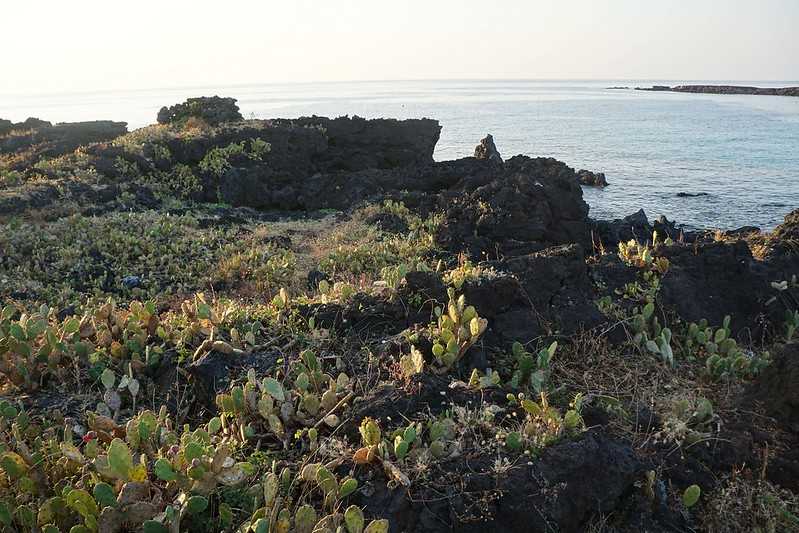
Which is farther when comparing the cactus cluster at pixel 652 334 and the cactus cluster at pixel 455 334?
the cactus cluster at pixel 652 334

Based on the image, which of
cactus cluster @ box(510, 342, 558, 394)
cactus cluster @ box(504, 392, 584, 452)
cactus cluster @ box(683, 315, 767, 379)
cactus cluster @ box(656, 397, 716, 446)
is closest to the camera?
cactus cluster @ box(504, 392, 584, 452)

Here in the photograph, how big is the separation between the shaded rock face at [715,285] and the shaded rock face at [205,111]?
1034 inches

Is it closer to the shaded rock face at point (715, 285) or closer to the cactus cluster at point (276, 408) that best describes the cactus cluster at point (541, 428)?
the cactus cluster at point (276, 408)

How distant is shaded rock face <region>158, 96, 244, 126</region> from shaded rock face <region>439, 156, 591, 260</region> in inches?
666

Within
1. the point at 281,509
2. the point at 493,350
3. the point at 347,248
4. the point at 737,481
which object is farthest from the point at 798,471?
the point at 347,248

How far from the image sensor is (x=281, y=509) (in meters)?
4.24

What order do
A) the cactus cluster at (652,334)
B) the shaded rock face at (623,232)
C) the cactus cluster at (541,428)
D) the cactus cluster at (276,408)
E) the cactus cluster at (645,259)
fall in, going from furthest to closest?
the shaded rock face at (623,232) → the cactus cluster at (645,259) → the cactus cluster at (652,334) → the cactus cluster at (276,408) → the cactus cluster at (541,428)

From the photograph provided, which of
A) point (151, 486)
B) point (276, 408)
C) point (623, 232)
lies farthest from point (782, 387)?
point (623, 232)

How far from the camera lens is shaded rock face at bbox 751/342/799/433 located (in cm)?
594

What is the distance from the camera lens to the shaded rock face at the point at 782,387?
19.5 feet

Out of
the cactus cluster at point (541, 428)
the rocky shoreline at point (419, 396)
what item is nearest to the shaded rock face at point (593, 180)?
the rocky shoreline at point (419, 396)

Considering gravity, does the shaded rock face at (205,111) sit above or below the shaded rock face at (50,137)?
above

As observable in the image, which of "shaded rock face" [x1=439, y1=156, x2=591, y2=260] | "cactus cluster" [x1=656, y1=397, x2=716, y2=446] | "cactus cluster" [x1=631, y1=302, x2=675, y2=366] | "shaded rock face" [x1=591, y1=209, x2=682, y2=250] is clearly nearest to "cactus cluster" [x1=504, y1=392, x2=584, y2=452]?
"cactus cluster" [x1=656, y1=397, x2=716, y2=446]

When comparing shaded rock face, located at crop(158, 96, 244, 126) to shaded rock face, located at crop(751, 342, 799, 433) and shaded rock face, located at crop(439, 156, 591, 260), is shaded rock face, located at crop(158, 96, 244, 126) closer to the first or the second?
shaded rock face, located at crop(439, 156, 591, 260)
